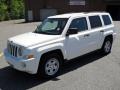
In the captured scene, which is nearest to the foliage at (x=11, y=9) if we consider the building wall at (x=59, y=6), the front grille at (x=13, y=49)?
the building wall at (x=59, y=6)

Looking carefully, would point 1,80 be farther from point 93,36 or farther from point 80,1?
point 80,1

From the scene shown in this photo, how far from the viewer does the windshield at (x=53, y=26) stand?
7.71 m

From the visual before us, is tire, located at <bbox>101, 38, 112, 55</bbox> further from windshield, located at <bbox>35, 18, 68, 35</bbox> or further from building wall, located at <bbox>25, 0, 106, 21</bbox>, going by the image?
building wall, located at <bbox>25, 0, 106, 21</bbox>

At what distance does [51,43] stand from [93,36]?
86.2 inches

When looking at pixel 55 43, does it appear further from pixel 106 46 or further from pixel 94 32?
pixel 106 46

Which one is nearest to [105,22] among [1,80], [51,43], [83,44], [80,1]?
[83,44]

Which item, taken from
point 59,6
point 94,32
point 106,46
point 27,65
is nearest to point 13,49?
point 27,65

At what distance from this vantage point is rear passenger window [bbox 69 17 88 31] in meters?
8.04

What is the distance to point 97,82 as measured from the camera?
675 centimetres

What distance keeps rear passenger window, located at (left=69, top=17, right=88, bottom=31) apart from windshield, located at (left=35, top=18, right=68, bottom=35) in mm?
308

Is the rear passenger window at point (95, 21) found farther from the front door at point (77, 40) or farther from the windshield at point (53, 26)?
the windshield at point (53, 26)

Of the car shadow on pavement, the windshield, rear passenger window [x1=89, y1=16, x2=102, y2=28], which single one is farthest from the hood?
rear passenger window [x1=89, y1=16, x2=102, y2=28]

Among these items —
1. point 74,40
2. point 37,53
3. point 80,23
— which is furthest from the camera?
point 80,23

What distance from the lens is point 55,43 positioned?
717 cm
